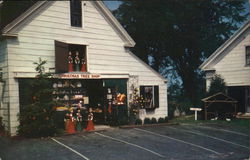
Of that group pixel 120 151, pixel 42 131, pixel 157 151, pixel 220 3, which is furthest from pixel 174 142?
pixel 220 3

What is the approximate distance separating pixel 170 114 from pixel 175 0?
27.5ft

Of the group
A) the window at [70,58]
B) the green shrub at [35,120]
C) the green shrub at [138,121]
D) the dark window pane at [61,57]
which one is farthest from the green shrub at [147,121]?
the green shrub at [35,120]

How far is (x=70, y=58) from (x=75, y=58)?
211 mm

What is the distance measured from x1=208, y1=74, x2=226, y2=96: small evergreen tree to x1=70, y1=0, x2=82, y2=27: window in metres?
8.35

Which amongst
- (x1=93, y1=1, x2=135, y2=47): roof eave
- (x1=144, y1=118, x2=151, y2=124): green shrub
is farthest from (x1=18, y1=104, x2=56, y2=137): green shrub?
(x1=144, y1=118, x2=151, y2=124): green shrub

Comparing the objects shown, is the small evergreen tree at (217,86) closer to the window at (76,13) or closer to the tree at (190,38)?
the tree at (190,38)

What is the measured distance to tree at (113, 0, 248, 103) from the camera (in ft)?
57.7

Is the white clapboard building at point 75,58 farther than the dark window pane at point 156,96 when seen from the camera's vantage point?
No

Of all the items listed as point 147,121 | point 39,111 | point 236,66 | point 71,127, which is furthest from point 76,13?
point 236,66

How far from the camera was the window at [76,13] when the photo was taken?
10609 mm

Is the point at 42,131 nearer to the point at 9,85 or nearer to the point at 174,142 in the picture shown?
the point at 9,85

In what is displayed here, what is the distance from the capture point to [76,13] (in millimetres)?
10750

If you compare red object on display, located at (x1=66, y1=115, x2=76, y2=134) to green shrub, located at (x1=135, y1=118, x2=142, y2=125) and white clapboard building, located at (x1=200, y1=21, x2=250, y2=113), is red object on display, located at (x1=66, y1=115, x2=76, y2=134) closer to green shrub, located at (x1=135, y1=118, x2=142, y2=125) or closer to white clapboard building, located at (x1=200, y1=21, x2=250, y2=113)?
green shrub, located at (x1=135, y1=118, x2=142, y2=125)

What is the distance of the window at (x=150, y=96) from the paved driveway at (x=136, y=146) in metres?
2.48
